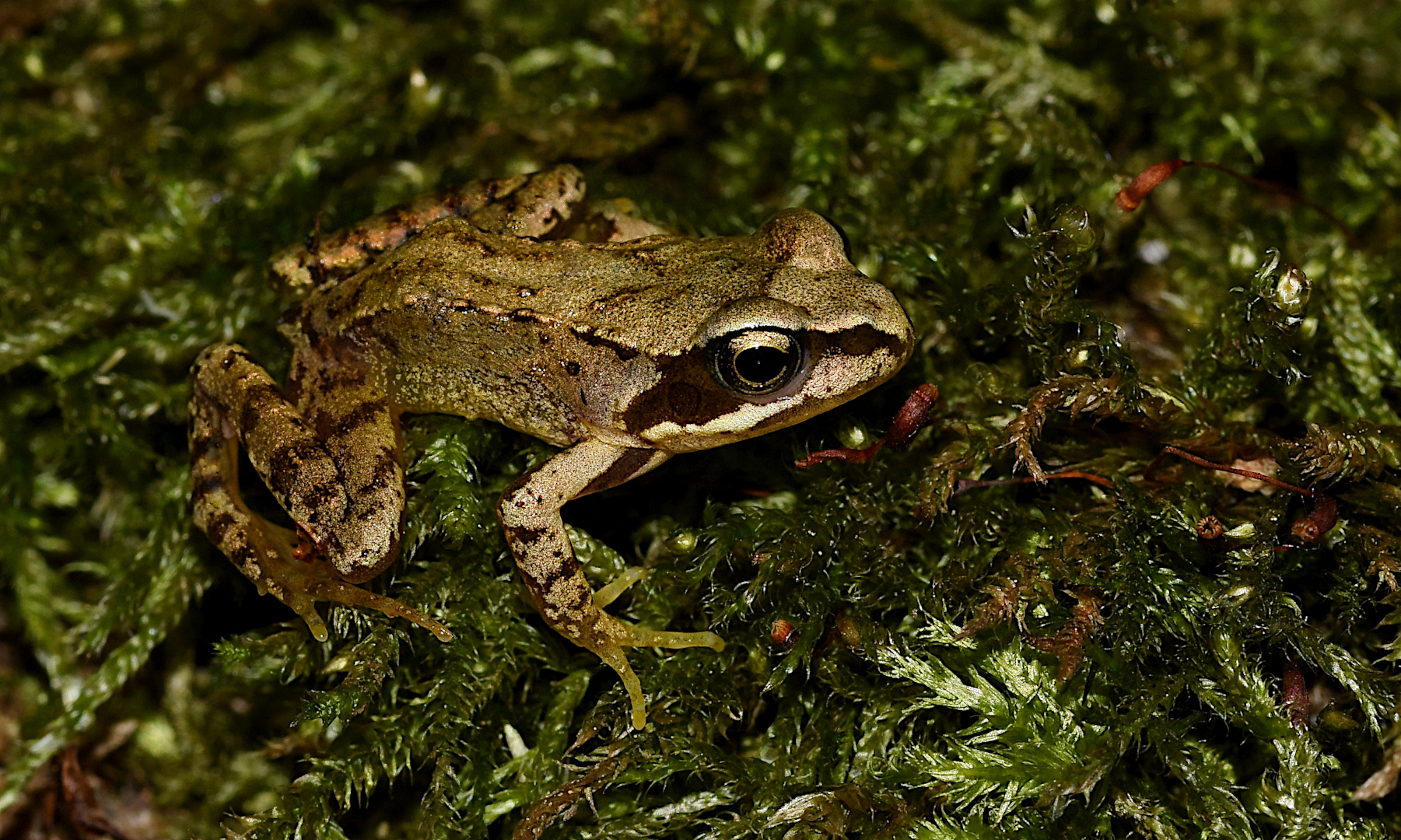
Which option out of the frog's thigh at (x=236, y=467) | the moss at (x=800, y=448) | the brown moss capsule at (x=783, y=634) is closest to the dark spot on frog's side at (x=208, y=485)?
the frog's thigh at (x=236, y=467)

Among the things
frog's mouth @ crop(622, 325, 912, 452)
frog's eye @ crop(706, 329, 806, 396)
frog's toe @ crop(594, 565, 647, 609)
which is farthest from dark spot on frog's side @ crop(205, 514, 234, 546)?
frog's eye @ crop(706, 329, 806, 396)

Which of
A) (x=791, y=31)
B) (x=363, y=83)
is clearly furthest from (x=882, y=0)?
(x=363, y=83)

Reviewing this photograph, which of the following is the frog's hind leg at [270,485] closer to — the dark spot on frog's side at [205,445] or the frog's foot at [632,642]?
the dark spot on frog's side at [205,445]

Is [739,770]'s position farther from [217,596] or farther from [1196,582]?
[217,596]

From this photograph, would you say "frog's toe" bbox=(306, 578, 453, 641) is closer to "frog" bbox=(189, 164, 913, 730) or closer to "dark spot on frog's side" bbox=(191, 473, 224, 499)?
"frog" bbox=(189, 164, 913, 730)

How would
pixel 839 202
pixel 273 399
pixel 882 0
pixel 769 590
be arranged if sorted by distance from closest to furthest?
pixel 769 590 → pixel 273 399 → pixel 839 202 → pixel 882 0

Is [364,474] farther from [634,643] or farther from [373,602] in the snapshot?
[634,643]

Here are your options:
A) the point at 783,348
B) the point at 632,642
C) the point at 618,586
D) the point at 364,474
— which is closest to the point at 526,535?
the point at 618,586
